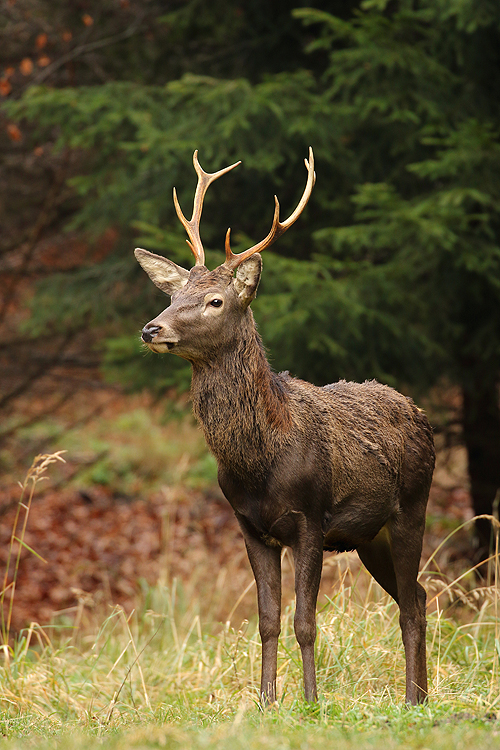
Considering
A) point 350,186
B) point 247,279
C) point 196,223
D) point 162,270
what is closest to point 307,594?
point 247,279

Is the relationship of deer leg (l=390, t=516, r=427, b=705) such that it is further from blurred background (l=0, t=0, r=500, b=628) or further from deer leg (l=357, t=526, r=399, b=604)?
blurred background (l=0, t=0, r=500, b=628)

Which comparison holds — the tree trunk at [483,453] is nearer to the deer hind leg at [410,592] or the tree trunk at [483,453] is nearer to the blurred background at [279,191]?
the blurred background at [279,191]

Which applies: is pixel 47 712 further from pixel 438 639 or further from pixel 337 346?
pixel 337 346

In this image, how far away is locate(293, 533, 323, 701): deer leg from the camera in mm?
3637

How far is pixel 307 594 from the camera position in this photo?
12.0 ft

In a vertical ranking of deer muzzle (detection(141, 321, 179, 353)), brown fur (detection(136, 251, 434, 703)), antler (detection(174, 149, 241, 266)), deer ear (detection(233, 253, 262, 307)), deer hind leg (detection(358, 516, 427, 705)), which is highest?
antler (detection(174, 149, 241, 266))

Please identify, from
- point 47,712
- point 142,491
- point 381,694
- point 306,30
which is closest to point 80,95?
point 306,30

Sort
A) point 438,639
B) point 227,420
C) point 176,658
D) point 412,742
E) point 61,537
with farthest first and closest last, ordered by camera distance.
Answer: point 61,537 → point 176,658 → point 438,639 → point 227,420 → point 412,742

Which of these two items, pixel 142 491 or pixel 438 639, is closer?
pixel 438 639

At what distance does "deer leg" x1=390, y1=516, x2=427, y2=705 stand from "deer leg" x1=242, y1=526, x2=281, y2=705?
0.63 metres

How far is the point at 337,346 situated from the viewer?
19.7ft

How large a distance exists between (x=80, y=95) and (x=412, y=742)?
18.7 feet

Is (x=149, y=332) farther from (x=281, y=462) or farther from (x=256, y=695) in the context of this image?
(x=256, y=695)

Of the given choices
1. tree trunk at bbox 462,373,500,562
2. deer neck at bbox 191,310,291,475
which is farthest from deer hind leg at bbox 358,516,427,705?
tree trunk at bbox 462,373,500,562
